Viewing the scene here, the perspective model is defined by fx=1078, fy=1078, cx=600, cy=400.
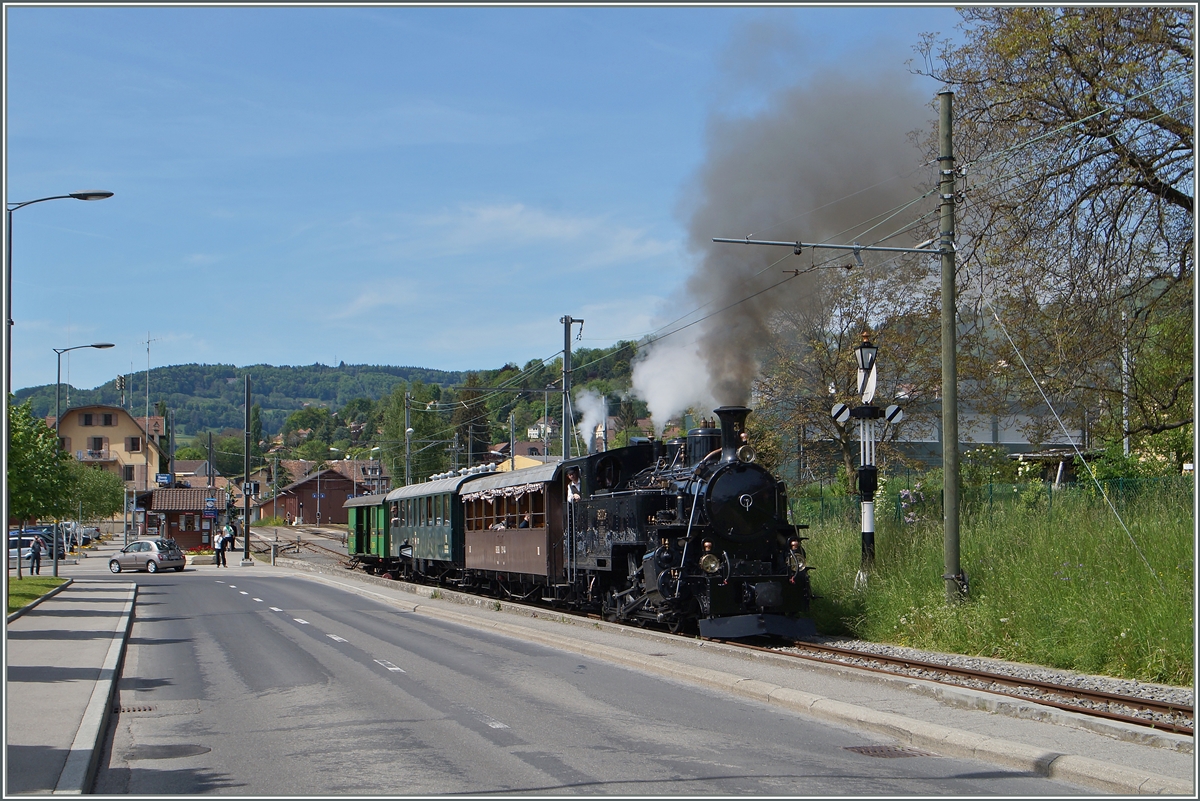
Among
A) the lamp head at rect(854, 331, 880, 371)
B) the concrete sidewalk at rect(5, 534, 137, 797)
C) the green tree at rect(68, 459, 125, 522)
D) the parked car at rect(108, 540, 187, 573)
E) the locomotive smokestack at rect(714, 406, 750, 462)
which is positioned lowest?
the parked car at rect(108, 540, 187, 573)

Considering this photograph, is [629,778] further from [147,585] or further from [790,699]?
[147,585]

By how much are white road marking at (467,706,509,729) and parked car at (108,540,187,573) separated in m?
37.7

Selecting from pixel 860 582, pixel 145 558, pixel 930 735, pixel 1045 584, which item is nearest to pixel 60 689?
pixel 930 735

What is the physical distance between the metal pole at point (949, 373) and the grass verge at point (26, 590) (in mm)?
16705

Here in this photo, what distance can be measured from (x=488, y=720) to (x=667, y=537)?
6.30 meters

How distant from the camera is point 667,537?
15.6m

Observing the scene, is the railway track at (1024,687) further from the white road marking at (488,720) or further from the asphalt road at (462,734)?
the white road marking at (488,720)

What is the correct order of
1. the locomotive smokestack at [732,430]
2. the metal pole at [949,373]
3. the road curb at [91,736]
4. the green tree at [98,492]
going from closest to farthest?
the road curb at [91,736] → the metal pole at [949,373] → the locomotive smokestack at [732,430] → the green tree at [98,492]

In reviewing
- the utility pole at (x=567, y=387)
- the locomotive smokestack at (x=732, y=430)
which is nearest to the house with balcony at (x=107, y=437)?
the utility pole at (x=567, y=387)

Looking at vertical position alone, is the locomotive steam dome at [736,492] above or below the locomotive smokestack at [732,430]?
below

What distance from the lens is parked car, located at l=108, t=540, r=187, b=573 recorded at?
4369 centimetres

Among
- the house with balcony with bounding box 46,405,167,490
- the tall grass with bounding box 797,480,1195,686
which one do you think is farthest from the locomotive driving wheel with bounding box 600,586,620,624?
the house with balcony with bounding box 46,405,167,490

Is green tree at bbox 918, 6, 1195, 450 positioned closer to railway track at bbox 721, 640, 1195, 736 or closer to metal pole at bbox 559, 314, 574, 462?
railway track at bbox 721, 640, 1195, 736

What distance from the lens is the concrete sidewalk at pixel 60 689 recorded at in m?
7.59
